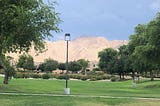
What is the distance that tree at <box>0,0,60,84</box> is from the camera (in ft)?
87.6

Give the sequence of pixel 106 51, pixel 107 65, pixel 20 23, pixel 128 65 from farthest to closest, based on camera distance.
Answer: pixel 106 51, pixel 107 65, pixel 128 65, pixel 20 23

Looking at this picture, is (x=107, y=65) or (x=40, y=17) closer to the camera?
(x=40, y=17)

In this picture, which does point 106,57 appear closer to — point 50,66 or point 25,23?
point 50,66

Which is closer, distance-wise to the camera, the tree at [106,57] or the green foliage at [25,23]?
the green foliage at [25,23]

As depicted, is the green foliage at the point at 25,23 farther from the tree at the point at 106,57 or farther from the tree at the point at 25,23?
the tree at the point at 106,57

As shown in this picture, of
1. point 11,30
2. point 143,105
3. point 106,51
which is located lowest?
point 143,105

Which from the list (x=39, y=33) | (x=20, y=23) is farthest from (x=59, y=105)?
(x=39, y=33)

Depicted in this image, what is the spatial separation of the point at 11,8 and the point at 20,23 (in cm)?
114

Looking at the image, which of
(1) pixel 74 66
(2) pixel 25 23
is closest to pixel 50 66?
(1) pixel 74 66

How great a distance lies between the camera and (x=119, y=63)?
4633 inches

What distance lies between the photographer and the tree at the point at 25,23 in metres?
26.7

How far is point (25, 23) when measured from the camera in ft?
89.8

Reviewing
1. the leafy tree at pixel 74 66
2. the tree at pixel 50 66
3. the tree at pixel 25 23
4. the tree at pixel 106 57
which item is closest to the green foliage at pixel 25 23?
the tree at pixel 25 23

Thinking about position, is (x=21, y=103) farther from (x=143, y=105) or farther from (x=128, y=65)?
(x=128, y=65)
